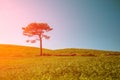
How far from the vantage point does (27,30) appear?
86.8 metres

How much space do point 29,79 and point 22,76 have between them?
8.02 feet

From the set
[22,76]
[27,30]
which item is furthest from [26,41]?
[22,76]

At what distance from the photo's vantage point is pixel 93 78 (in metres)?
27.8

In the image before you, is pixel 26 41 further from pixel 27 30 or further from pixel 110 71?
pixel 110 71

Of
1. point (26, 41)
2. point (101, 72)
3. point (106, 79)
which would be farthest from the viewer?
point (26, 41)

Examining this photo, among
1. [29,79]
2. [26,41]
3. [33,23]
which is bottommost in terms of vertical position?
[29,79]

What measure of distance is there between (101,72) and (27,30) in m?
58.5

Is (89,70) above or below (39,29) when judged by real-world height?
below

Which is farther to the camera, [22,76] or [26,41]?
[26,41]

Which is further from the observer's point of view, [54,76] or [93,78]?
[54,76]

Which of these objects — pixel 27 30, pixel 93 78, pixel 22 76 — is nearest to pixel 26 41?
pixel 27 30

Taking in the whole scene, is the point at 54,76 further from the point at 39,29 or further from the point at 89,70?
the point at 39,29

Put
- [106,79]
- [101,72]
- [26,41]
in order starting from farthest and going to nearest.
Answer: [26,41] → [101,72] → [106,79]

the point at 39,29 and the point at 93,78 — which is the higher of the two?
the point at 39,29
